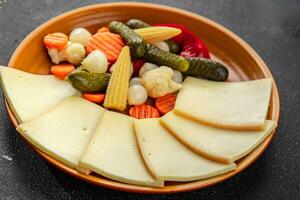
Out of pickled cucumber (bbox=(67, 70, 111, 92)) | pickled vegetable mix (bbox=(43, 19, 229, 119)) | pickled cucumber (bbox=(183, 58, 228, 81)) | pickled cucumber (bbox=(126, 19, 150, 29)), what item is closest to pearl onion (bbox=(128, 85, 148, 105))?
pickled vegetable mix (bbox=(43, 19, 229, 119))

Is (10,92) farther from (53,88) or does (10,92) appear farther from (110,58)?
(110,58)

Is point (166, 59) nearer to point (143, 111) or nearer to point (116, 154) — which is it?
→ point (143, 111)

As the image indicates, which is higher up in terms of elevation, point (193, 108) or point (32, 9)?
point (32, 9)

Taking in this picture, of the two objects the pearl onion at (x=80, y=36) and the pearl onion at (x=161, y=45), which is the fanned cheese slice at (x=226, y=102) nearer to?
the pearl onion at (x=161, y=45)

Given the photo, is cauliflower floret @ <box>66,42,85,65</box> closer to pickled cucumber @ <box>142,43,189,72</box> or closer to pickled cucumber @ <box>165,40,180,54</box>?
pickled cucumber @ <box>142,43,189,72</box>

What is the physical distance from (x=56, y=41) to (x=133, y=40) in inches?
11.0

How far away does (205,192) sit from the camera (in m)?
1.52

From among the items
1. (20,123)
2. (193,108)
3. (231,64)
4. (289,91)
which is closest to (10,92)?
(20,123)

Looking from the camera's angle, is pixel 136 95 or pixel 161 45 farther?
pixel 161 45

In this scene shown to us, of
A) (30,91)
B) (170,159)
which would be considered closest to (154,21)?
(30,91)

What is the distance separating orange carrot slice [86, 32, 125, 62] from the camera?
178 centimetres

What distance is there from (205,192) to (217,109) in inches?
11.0

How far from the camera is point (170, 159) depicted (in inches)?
Answer: 56.6

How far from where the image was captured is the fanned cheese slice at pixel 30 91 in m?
1.54
